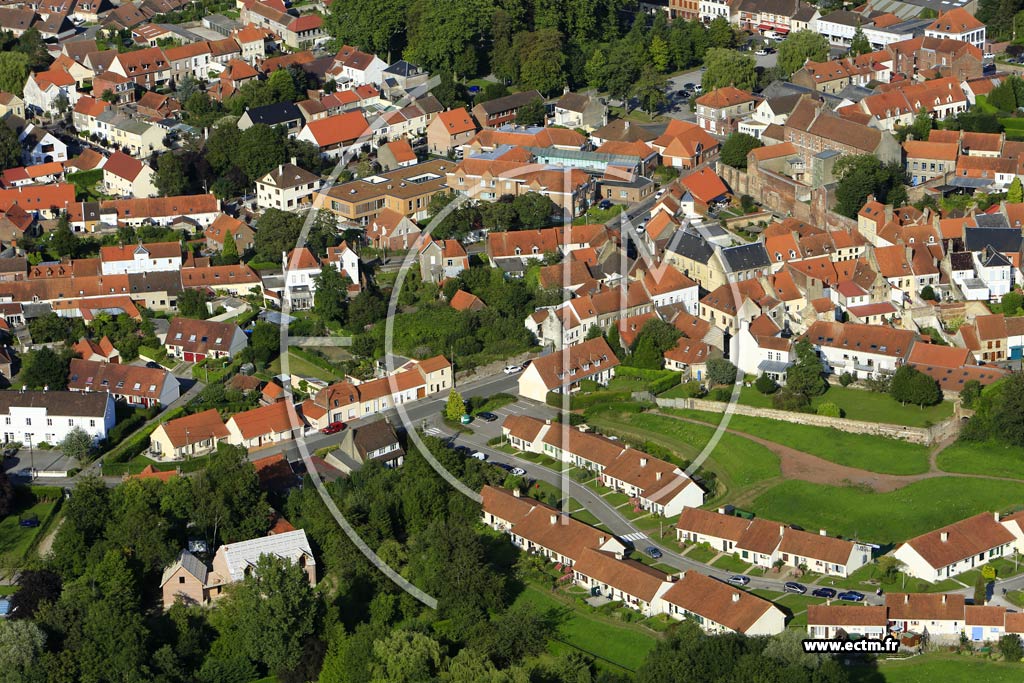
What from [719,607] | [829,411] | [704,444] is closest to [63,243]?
[704,444]

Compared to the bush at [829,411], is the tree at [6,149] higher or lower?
higher

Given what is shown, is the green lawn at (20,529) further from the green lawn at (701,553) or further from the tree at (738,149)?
the tree at (738,149)

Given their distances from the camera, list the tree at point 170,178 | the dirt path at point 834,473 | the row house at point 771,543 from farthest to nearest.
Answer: the tree at point 170,178
the dirt path at point 834,473
the row house at point 771,543

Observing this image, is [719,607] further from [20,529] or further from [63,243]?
[63,243]

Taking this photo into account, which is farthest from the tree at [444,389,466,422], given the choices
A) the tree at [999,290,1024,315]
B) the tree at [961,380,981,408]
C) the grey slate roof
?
the tree at [999,290,1024,315]

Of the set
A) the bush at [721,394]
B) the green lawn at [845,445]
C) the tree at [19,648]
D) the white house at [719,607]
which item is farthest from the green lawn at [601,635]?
the tree at [19,648]

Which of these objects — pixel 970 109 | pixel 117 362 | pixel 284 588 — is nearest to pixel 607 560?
pixel 284 588

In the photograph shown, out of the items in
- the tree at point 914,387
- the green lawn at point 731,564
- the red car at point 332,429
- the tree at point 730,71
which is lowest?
the red car at point 332,429
